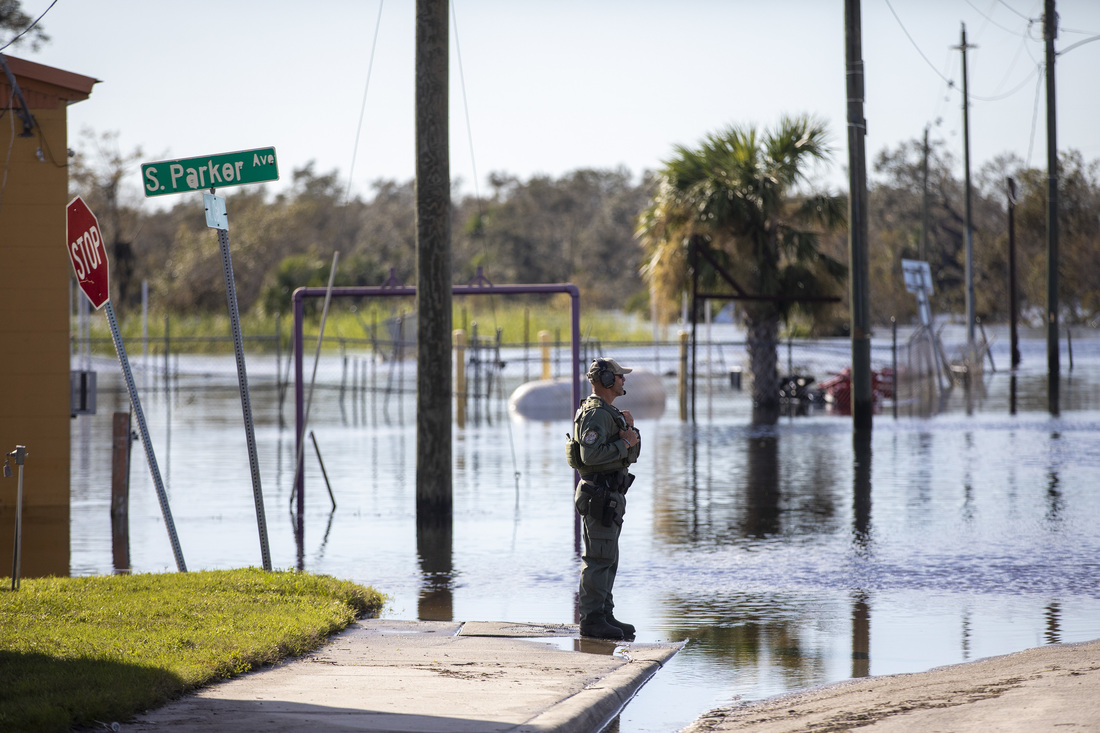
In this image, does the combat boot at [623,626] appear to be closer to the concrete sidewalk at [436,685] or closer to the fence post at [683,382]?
the concrete sidewalk at [436,685]

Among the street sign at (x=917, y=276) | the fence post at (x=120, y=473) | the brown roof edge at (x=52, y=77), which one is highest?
the brown roof edge at (x=52, y=77)

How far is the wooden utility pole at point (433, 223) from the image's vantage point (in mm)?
11922

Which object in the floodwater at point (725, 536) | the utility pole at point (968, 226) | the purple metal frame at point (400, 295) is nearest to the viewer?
the floodwater at point (725, 536)

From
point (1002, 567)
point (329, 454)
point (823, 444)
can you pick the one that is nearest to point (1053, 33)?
point (823, 444)

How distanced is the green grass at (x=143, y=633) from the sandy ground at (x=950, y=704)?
2.46 metres

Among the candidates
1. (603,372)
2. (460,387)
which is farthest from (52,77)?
(460,387)

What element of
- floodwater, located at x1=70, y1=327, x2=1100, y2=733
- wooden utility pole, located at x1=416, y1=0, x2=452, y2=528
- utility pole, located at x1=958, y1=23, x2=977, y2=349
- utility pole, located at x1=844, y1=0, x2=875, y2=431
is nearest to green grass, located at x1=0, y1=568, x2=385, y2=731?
floodwater, located at x1=70, y1=327, x2=1100, y2=733

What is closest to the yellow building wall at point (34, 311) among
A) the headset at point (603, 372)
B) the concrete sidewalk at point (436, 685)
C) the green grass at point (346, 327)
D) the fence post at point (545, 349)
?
the concrete sidewalk at point (436, 685)

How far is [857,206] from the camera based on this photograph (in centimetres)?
2108

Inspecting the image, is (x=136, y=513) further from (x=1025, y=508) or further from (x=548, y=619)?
(x=1025, y=508)

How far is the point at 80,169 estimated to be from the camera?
6931 cm

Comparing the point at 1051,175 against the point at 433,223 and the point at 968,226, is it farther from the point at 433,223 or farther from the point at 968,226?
the point at 433,223

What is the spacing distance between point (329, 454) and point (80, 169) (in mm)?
54616

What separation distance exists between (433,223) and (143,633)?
5.41 m
